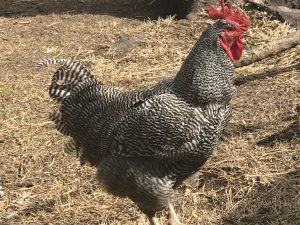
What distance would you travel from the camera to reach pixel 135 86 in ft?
25.4

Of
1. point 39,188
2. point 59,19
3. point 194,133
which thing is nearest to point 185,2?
point 59,19

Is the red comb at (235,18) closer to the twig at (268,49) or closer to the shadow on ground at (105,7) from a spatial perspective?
the twig at (268,49)

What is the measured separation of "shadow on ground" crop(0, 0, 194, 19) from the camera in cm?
999

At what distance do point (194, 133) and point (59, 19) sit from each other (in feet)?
21.4

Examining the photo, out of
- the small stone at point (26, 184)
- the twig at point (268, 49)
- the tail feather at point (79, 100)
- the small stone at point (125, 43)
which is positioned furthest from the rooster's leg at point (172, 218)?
the small stone at point (125, 43)

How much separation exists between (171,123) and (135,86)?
11.3ft

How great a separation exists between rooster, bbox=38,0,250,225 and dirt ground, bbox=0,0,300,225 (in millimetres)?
764

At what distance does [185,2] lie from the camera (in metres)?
9.72

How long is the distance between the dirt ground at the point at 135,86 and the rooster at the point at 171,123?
76 cm

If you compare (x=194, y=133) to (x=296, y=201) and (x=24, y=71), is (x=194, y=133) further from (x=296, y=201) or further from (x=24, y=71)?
(x=24, y=71)

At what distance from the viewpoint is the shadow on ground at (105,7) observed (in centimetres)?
999

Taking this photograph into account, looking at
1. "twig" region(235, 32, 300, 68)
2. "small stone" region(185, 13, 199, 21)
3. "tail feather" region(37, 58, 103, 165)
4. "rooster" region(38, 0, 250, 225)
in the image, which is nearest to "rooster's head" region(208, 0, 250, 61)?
"rooster" region(38, 0, 250, 225)

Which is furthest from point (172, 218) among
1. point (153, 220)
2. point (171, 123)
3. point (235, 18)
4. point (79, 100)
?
point (235, 18)

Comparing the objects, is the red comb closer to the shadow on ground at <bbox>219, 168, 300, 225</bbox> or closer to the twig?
the shadow on ground at <bbox>219, 168, 300, 225</bbox>
